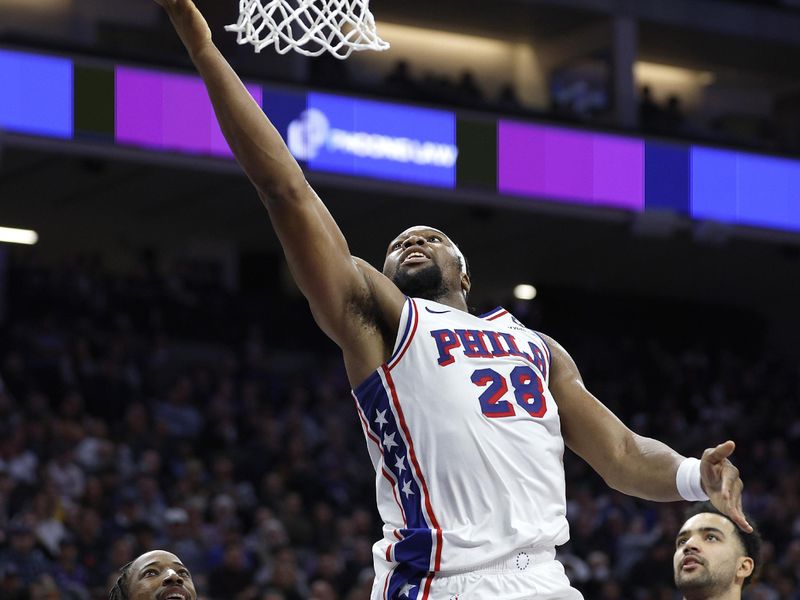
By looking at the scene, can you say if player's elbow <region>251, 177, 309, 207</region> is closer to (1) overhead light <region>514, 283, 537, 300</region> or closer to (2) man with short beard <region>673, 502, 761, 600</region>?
(2) man with short beard <region>673, 502, 761, 600</region>

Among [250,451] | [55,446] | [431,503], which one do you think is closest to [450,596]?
[431,503]

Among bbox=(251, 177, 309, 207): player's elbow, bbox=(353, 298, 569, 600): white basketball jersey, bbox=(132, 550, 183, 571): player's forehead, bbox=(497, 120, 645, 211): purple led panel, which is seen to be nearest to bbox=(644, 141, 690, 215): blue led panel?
bbox=(497, 120, 645, 211): purple led panel

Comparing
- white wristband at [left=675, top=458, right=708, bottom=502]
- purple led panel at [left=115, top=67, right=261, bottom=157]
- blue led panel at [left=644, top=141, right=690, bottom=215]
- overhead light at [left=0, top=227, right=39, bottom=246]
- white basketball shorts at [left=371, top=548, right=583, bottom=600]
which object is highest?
purple led panel at [left=115, top=67, right=261, bottom=157]

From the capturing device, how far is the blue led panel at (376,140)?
17391mm

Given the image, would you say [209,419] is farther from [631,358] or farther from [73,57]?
[631,358]

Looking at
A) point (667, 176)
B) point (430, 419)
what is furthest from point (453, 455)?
point (667, 176)

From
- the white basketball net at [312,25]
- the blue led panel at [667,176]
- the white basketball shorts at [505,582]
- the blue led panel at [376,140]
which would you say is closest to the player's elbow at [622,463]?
the white basketball shorts at [505,582]

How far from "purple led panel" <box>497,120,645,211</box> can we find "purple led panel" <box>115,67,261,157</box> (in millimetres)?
3611

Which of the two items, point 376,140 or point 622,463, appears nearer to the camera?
point 622,463

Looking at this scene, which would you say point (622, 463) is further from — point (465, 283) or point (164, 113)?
point (164, 113)

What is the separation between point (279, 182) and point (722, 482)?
1.52m

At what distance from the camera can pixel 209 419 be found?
1479 cm

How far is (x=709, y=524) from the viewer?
6043 millimetres

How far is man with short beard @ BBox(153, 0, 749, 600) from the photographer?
4047 millimetres
